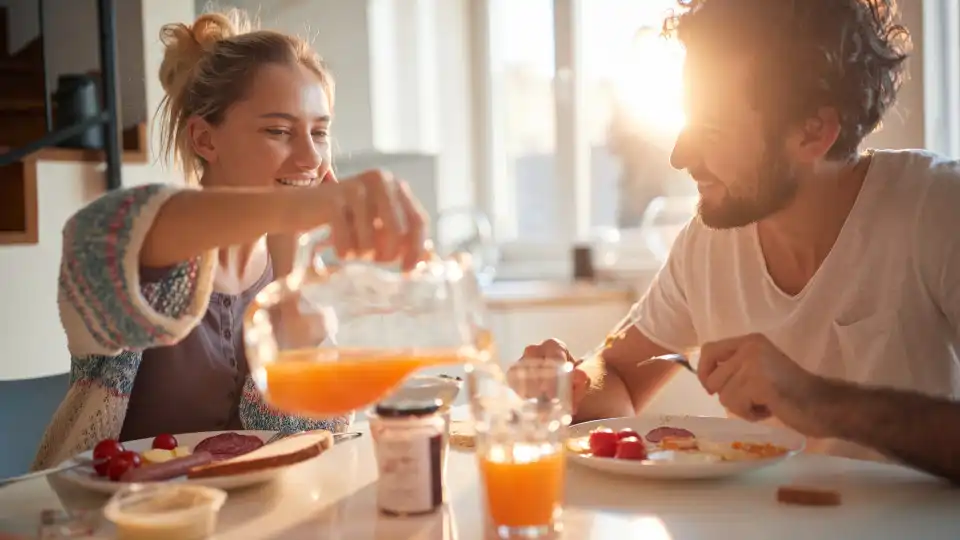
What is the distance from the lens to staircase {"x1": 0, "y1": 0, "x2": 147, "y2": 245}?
2.27m

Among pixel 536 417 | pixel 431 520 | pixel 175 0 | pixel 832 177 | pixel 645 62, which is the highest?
pixel 175 0

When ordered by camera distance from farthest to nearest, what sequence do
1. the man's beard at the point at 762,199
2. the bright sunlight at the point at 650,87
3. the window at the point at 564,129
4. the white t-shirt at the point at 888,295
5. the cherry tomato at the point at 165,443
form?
the window at the point at 564,129, the bright sunlight at the point at 650,87, the man's beard at the point at 762,199, the white t-shirt at the point at 888,295, the cherry tomato at the point at 165,443

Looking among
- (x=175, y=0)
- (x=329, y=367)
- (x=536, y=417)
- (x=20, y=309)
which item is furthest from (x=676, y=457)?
(x=175, y=0)

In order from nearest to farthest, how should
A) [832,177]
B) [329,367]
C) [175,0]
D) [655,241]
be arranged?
[329,367], [832,177], [175,0], [655,241]

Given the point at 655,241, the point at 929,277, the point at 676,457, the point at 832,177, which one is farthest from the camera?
the point at 655,241

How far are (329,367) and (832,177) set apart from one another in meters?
0.92

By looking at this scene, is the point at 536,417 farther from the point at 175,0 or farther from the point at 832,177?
the point at 175,0

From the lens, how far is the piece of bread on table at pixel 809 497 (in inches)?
38.2

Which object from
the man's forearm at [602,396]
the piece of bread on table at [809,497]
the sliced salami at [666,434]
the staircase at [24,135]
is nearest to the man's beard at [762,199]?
the man's forearm at [602,396]

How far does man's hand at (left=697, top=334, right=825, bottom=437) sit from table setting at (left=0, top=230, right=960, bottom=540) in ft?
0.13

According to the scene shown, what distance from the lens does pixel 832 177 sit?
1479 millimetres

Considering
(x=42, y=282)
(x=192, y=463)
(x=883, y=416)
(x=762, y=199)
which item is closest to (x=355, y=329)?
(x=192, y=463)

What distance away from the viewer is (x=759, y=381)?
1.12 metres

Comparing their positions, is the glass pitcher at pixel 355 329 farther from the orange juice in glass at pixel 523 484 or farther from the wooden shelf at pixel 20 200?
the wooden shelf at pixel 20 200
